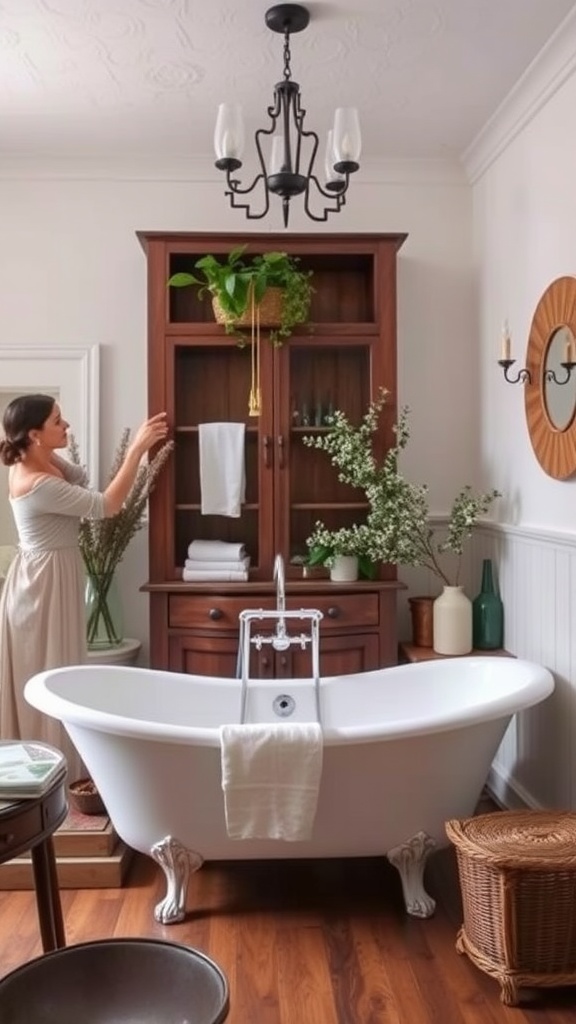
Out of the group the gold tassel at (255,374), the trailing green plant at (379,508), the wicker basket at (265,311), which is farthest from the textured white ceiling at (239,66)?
the trailing green plant at (379,508)

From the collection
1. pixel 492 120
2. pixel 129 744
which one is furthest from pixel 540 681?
pixel 492 120

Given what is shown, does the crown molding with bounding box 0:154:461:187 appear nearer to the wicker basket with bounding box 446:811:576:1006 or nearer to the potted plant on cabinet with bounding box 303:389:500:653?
the potted plant on cabinet with bounding box 303:389:500:653

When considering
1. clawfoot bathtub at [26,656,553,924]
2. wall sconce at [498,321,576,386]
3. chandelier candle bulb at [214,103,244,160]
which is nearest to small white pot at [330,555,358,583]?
clawfoot bathtub at [26,656,553,924]

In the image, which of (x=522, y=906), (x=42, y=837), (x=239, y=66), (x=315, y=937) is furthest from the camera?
(x=239, y=66)

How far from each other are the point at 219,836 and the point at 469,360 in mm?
2300

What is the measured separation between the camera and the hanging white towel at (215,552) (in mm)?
3400

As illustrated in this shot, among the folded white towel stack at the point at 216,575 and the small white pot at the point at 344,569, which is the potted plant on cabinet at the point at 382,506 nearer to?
the small white pot at the point at 344,569

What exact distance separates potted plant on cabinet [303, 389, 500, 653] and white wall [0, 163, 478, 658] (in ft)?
1.38

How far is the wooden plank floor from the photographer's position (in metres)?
2.14

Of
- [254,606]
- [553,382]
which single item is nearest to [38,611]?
[254,606]

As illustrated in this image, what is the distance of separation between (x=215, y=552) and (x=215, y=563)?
0.15ft

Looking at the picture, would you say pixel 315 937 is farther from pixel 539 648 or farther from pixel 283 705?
pixel 539 648

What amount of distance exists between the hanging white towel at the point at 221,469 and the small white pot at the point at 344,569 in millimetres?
441

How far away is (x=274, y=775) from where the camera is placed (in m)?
2.38
